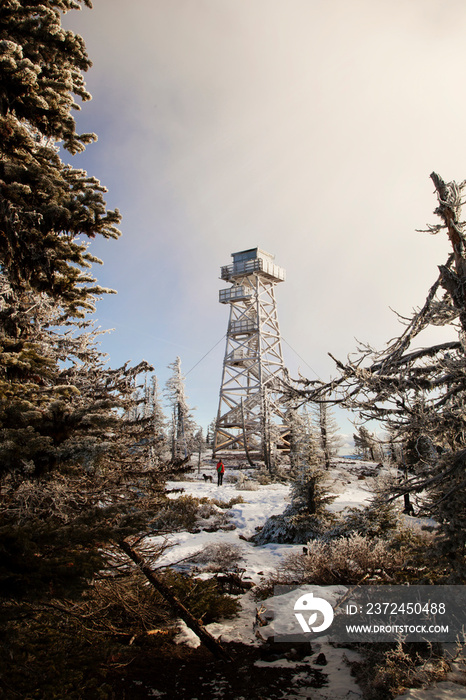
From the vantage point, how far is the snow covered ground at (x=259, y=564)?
461cm

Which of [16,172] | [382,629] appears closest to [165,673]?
[382,629]

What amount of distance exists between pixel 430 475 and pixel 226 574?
652cm

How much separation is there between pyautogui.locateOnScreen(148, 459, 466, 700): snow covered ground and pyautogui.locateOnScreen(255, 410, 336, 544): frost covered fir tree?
21.9 inches

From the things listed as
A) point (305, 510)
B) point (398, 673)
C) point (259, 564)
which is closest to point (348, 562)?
point (398, 673)

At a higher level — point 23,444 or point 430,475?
point 23,444

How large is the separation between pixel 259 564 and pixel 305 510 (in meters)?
3.31

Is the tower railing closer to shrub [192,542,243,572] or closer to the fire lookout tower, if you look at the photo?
the fire lookout tower

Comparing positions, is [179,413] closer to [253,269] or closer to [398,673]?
[253,269]

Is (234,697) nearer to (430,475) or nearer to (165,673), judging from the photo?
(165,673)

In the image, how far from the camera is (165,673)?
498 centimetres

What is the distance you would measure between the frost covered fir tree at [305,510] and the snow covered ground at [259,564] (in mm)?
556

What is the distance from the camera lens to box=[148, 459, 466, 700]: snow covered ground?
461cm

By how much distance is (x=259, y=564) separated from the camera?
10.6m

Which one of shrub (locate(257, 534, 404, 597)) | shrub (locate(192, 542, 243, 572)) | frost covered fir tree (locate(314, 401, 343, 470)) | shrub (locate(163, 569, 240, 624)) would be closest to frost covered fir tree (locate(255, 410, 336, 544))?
shrub (locate(192, 542, 243, 572))
